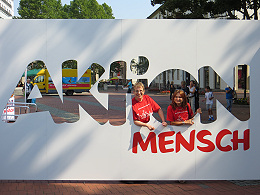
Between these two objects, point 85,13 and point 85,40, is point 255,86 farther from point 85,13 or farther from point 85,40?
point 85,13

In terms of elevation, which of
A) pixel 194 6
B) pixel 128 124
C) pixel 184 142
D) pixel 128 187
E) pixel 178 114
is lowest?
pixel 128 187

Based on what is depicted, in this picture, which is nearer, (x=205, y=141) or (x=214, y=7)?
(x=205, y=141)

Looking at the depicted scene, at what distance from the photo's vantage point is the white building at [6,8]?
8715cm

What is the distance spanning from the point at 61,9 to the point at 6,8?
34.9 metres

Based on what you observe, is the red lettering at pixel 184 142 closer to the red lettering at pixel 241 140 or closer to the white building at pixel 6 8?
the red lettering at pixel 241 140

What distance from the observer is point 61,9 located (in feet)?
216

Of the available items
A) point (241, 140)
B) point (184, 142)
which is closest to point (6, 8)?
point (184, 142)

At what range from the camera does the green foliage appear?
5756 cm

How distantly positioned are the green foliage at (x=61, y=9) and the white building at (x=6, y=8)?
27.2 metres

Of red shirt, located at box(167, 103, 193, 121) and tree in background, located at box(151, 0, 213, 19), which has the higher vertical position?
tree in background, located at box(151, 0, 213, 19)

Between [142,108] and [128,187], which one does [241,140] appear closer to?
[142,108]

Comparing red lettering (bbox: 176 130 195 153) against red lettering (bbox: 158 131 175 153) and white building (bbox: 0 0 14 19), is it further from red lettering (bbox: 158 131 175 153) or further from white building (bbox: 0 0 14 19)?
white building (bbox: 0 0 14 19)

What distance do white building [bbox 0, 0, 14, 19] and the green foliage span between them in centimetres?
2718

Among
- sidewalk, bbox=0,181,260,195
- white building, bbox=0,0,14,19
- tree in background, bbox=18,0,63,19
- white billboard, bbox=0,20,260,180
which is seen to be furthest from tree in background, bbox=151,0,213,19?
white building, bbox=0,0,14,19
